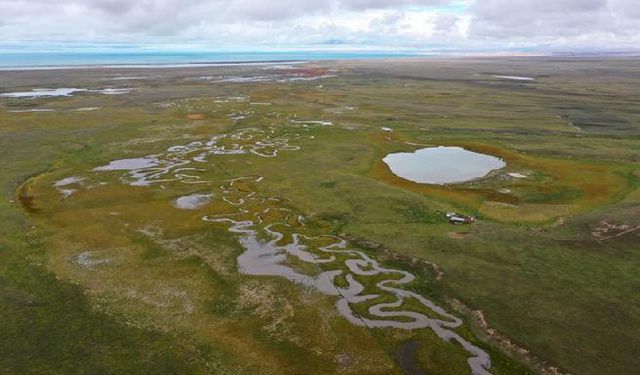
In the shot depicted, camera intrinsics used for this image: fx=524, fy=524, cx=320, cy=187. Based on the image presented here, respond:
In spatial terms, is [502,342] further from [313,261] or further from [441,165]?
A: [441,165]

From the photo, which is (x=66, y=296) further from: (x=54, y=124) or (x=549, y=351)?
(x=54, y=124)

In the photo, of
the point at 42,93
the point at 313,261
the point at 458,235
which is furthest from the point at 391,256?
the point at 42,93

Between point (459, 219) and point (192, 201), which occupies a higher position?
point (192, 201)

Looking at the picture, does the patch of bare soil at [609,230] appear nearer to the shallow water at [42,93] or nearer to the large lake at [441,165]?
the large lake at [441,165]

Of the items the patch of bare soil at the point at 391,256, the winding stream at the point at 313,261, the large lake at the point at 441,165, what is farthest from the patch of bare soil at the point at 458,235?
the large lake at the point at 441,165

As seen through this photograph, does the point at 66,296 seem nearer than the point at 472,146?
Yes

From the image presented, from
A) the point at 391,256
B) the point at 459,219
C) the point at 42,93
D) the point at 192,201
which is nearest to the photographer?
the point at 391,256

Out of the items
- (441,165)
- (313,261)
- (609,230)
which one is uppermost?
(441,165)

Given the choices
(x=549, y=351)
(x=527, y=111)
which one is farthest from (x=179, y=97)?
(x=549, y=351)
